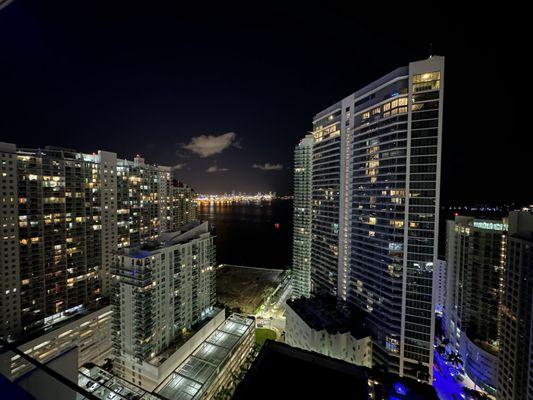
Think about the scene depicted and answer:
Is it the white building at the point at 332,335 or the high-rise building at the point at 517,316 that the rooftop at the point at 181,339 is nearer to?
the white building at the point at 332,335

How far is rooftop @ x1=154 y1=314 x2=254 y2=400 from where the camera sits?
25.4 m

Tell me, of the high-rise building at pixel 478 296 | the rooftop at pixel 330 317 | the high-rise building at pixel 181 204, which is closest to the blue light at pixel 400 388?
the rooftop at pixel 330 317

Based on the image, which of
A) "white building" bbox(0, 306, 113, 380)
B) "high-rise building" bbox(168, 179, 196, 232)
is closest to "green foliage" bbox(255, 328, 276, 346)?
"white building" bbox(0, 306, 113, 380)

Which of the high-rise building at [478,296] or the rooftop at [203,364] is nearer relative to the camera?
the rooftop at [203,364]

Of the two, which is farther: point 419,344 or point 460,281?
point 460,281

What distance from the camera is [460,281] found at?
4119cm

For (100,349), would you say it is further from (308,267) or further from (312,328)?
(308,267)

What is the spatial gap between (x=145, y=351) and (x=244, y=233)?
9393 centimetres

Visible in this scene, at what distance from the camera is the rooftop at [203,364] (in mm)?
25413

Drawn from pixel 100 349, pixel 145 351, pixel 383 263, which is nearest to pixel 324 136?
pixel 383 263

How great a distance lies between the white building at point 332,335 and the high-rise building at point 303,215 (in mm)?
18095

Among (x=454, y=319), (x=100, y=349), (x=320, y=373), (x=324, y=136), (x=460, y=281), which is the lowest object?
(x=100, y=349)

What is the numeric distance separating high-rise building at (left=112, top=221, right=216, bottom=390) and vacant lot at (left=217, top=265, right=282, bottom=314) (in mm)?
20375

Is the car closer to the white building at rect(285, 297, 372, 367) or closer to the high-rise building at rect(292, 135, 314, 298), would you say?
the white building at rect(285, 297, 372, 367)
